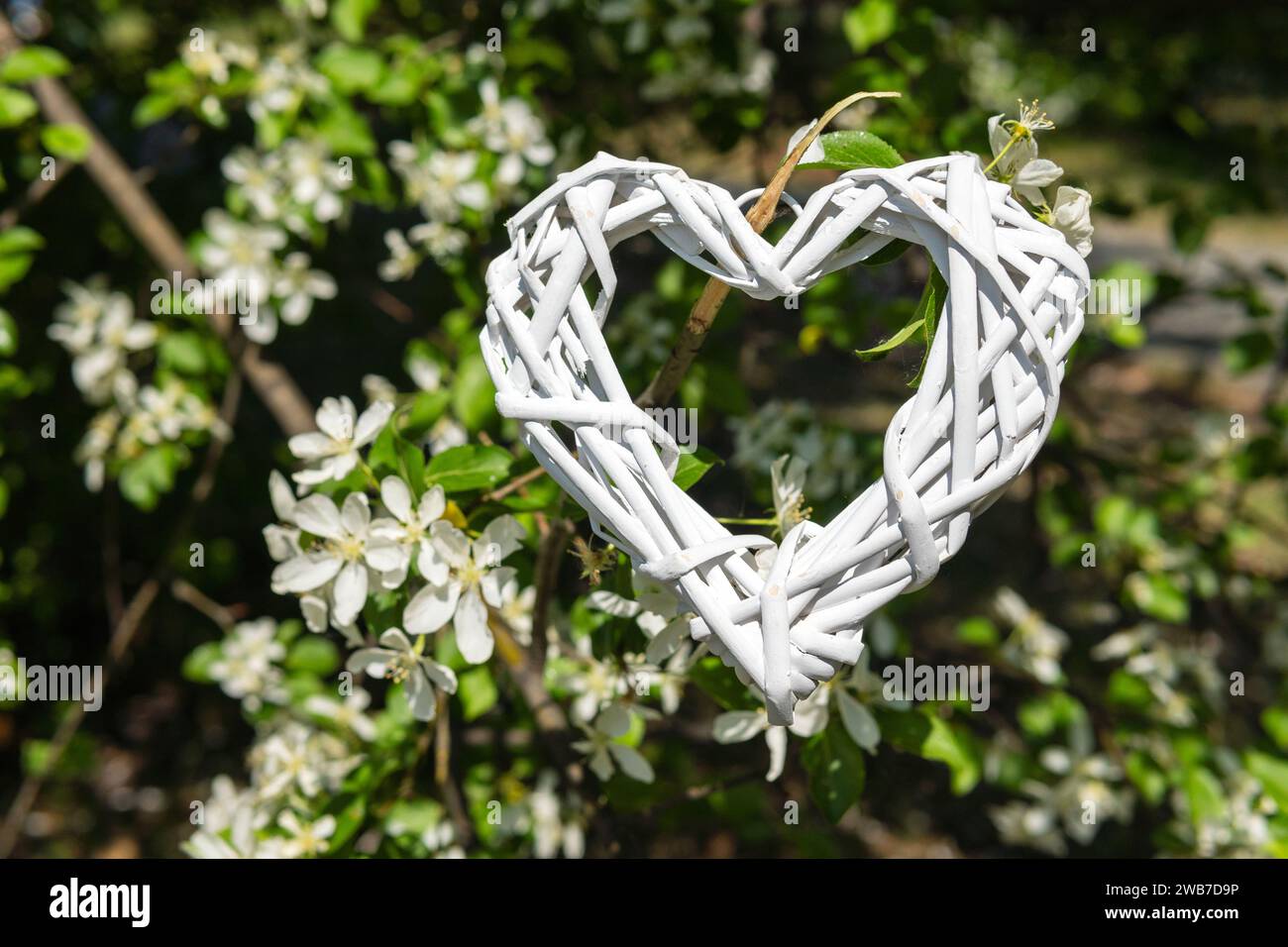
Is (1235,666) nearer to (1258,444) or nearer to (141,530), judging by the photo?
(1258,444)

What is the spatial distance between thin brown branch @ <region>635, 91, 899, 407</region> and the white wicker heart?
0.04m

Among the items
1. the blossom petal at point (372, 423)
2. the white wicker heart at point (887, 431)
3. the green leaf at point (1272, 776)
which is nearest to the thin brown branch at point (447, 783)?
the blossom petal at point (372, 423)

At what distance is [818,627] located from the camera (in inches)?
28.7

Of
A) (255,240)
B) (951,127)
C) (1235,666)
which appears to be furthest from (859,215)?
(1235,666)

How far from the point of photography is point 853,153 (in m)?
0.89

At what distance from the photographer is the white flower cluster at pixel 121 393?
5.89 feet

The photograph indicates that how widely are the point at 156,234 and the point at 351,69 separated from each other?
19.6 inches

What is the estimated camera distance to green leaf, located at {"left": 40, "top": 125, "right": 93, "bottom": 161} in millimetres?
1606

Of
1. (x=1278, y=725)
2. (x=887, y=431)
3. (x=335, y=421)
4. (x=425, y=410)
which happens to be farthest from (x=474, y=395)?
(x=1278, y=725)

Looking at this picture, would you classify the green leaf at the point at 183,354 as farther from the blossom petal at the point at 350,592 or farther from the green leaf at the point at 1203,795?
the green leaf at the point at 1203,795

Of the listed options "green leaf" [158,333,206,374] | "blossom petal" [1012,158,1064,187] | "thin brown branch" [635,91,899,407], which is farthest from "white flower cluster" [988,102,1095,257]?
"green leaf" [158,333,206,374]

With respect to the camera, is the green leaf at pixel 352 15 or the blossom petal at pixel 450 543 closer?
the blossom petal at pixel 450 543

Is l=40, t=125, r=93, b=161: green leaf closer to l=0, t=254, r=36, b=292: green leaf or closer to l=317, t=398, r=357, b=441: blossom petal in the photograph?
l=0, t=254, r=36, b=292: green leaf

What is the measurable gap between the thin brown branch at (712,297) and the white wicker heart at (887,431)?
38 millimetres
